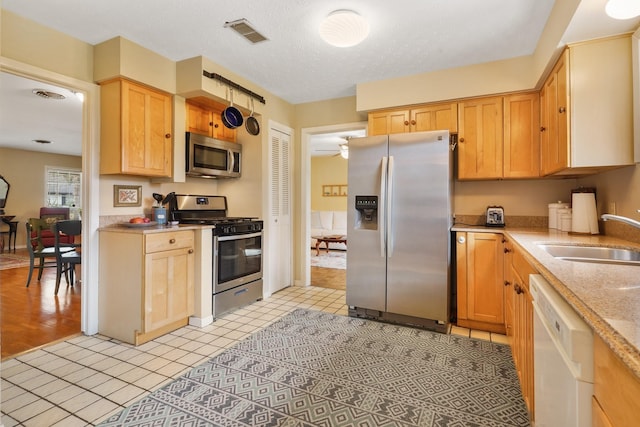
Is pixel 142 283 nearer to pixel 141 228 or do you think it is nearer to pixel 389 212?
pixel 141 228

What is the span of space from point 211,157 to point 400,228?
6.94ft

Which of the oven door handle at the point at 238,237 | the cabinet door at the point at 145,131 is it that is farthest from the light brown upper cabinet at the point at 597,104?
the cabinet door at the point at 145,131

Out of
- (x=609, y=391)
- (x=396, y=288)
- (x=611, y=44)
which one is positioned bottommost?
(x=396, y=288)

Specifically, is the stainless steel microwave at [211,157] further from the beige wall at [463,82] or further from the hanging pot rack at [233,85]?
the beige wall at [463,82]

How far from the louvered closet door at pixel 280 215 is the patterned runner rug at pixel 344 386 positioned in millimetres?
1354

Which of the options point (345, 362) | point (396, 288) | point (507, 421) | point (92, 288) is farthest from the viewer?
point (396, 288)

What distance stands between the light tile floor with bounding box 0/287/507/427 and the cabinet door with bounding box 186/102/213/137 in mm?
1986

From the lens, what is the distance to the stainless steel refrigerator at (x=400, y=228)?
2.71 meters

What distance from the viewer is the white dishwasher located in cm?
76

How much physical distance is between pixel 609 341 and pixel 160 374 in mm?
2275

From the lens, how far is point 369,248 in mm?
2980

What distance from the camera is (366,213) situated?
10.1 feet

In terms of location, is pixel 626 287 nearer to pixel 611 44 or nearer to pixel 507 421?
pixel 507 421

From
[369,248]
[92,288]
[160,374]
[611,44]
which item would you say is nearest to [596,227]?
[611,44]
